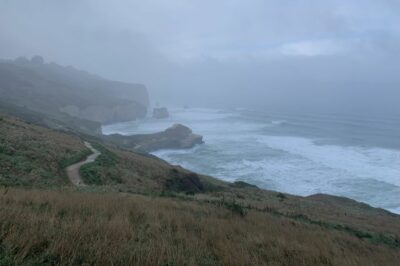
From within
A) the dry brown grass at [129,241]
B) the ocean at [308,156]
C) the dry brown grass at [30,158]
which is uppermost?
the dry brown grass at [129,241]

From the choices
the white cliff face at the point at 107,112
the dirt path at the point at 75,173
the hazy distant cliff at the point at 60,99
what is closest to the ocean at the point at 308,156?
the white cliff face at the point at 107,112

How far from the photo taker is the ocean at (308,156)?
53.7 meters

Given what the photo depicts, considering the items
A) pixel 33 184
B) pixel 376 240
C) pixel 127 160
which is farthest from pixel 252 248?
pixel 127 160

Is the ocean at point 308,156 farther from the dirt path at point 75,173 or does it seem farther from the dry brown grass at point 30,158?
the dry brown grass at point 30,158

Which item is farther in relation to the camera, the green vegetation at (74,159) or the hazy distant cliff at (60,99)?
the hazy distant cliff at (60,99)

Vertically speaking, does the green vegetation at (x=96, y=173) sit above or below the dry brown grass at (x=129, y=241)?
below

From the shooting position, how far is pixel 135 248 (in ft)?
17.0

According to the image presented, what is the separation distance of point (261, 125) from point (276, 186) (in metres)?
76.9

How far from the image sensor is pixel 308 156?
244ft

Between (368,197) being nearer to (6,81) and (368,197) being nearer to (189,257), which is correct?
(189,257)

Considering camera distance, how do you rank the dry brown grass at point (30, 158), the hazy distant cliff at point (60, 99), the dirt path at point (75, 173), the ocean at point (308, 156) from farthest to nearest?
the hazy distant cliff at point (60, 99)
the ocean at point (308, 156)
the dirt path at point (75, 173)
the dry brown grass at point (30, 158)

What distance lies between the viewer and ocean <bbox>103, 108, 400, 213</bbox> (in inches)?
2112

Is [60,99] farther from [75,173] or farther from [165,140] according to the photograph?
[75,173]

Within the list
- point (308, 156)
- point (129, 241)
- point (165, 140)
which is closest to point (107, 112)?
point (165, 140)
